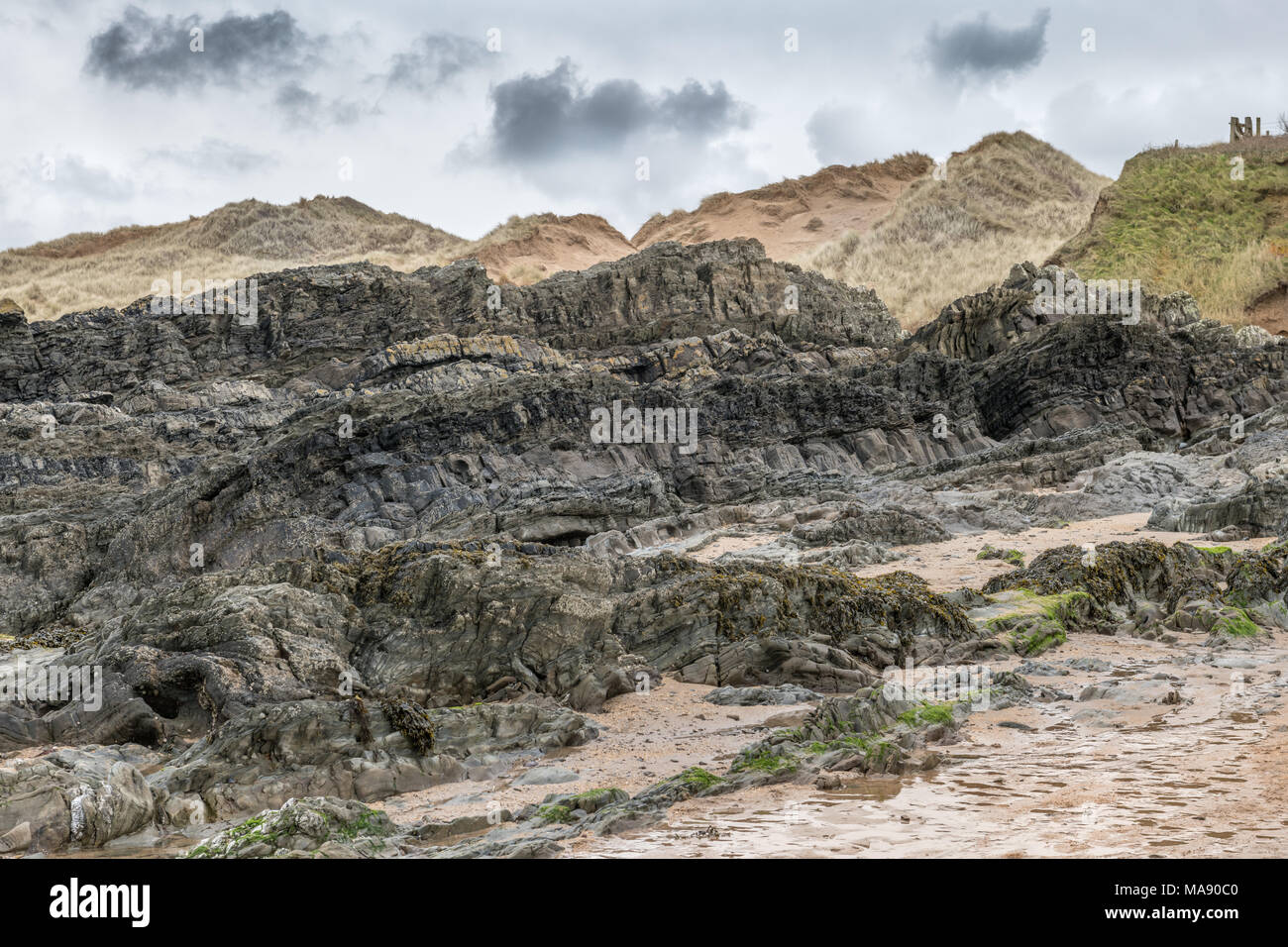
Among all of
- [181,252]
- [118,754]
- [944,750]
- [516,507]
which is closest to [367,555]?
[118,754]

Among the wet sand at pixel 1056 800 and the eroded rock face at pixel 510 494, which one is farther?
the eroded rock face at pixel 510 494

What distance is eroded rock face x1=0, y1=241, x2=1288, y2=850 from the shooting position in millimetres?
8953

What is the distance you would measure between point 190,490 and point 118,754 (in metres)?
17.6

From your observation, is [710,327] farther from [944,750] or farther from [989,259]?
[944,750]

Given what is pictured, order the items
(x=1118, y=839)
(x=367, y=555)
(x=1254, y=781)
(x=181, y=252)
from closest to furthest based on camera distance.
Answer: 1. (x=1118, y=839)
2. (x=1254, y=781)
3. (x=367, y=555)
4. (x=181, y=252)

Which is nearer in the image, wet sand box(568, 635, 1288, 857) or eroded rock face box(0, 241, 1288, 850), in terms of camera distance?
wet sand box(568, 635, 1288, 857)

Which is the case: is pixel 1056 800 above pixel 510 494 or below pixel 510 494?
below

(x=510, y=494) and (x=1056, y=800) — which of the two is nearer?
(x=1056, y=800)

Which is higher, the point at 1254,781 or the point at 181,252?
the point at 181,252

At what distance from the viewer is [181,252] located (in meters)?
87.5

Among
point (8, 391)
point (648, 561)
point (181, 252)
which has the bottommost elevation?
point (648, 561)

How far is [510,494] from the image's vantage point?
2531 cm

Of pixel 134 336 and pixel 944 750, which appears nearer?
pixel 944 750

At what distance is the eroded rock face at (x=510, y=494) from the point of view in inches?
352
